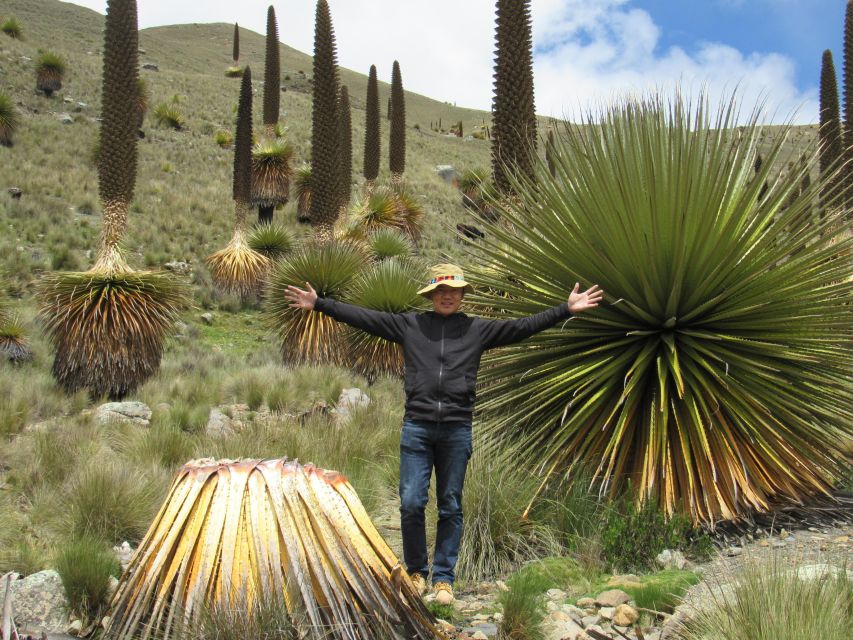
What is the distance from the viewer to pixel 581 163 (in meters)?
6.05

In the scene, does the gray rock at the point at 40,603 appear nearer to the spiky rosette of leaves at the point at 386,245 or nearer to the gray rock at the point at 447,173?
the spiky rosette of leaves at the point at 386,245

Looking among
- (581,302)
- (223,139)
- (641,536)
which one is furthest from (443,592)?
(223,139)

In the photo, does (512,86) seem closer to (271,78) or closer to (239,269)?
(239,269)

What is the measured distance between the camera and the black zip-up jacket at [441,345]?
4508 millimetres

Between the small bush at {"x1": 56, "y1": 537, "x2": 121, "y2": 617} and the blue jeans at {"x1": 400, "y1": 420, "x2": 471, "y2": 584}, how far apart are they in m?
1.63

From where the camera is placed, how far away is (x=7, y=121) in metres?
26.7

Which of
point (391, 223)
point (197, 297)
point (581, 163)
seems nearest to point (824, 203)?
point (581, 163)

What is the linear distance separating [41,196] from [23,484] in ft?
63.2

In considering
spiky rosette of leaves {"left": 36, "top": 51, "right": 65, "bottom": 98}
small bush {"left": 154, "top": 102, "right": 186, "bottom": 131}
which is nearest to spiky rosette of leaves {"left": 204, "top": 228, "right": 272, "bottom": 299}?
spiky rosette of leaves {"left": 36, "top": 51, "right": 65, "bottom": 98}

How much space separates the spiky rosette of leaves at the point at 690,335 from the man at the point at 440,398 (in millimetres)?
1021

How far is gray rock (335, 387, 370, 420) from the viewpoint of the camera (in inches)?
403

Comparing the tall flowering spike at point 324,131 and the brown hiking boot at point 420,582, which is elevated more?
the tall flowering spike at point 324,131

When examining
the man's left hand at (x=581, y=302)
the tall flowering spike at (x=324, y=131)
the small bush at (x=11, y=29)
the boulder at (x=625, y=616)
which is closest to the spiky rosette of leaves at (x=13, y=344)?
the tall flowering spike at (x=324, y=131)

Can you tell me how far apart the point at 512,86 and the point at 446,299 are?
14.3ft
